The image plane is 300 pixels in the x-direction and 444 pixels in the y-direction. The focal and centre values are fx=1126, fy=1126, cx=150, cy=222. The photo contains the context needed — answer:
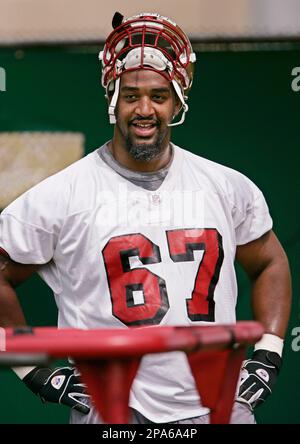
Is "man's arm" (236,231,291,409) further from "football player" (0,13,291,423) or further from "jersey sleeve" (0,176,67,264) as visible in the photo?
"jersey sleeve" (0,176,67,264)

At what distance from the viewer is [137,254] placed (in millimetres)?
3670

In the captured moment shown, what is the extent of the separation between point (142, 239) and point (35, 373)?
56cm

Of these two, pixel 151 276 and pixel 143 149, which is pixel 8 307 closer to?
pixel 151 276

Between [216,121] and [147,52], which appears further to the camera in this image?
[216,121]

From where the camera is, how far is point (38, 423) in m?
4.72

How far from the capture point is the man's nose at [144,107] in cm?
371

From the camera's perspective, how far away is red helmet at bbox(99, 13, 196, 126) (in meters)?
3.78

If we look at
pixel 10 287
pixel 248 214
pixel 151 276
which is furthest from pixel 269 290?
pixel 10 287

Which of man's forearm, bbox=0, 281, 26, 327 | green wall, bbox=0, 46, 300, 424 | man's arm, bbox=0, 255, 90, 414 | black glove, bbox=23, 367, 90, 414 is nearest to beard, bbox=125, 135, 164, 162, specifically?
man's arm, bbox=0, 255, 90, 414

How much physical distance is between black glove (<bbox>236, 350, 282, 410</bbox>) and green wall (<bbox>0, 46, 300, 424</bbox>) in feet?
3.26

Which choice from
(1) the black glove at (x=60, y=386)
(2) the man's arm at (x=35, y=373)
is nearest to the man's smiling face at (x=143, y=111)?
(2) the man's arm at (x=35, y=373)

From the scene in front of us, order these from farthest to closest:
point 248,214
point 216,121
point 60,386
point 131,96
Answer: point 216,121 < point 248,214 < point 131,96 < point 60,386

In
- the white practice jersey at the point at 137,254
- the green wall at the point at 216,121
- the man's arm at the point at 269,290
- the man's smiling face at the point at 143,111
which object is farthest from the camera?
the green wall at the point at 216,121

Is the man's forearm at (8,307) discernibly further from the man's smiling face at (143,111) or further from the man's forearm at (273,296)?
A: the man's forearm at (273,296)
